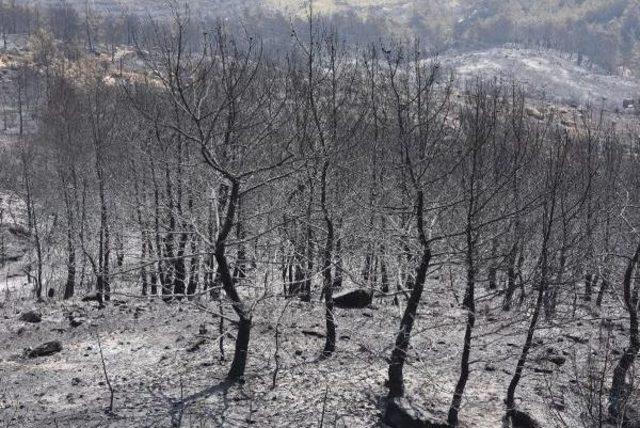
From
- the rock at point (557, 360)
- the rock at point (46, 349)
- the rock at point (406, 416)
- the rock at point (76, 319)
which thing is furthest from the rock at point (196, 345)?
the rock at point (557, 360)

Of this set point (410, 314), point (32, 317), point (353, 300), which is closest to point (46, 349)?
point (32, 317)

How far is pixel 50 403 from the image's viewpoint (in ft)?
36.6

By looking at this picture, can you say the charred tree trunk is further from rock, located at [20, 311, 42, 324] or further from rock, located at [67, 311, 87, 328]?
rock, located at [20, 311, 42, 324]

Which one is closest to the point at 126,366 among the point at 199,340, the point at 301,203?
the point at 199,340

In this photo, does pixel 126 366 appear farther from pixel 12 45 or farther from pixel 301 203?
pixel 12 45

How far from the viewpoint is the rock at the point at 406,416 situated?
10.2m

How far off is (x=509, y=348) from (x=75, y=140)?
20.1m

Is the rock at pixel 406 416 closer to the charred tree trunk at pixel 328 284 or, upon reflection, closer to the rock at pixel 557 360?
the charred tree trunk at pixel 328 284

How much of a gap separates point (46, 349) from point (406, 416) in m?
10.0

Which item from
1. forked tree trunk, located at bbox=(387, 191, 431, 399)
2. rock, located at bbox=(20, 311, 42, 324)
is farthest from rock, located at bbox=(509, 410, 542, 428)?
rock, located at bbox=(20, 311, 42, 324)

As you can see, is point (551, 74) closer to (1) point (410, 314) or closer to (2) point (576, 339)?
(2) point (576, 339)

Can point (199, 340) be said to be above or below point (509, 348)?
above

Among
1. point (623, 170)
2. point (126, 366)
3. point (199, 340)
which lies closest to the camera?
point (126, 366)

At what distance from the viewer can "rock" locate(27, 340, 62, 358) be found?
1450cm
